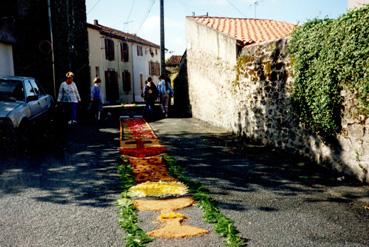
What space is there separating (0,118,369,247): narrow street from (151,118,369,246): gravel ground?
11 mm

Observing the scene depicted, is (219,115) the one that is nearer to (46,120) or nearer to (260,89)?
(260,89)

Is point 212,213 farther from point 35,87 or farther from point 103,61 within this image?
point 103,61

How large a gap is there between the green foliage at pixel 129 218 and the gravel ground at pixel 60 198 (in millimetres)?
98

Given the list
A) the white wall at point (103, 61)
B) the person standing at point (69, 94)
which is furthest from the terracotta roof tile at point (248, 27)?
the white wall at point (103, 61)

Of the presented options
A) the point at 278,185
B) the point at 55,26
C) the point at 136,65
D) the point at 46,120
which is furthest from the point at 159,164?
the point at 136,65

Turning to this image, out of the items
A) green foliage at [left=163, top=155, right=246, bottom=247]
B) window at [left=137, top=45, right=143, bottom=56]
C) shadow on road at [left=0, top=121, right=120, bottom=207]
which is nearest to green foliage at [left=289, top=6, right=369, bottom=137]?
green foliage at [left=163, top=155, right=246, bottom=247]

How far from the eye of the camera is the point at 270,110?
9.63 meters

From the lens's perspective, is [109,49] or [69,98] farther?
[109,49]

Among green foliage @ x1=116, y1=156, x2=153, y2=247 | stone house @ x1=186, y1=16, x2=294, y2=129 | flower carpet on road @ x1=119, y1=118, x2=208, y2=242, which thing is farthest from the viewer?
stone house @ x1=186, y1=16, x2=294, y2=129

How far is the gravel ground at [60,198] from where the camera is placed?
4.28 metres

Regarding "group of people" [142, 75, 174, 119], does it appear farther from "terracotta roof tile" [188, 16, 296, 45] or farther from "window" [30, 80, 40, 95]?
A: "window" [30, 80, 40, 95]

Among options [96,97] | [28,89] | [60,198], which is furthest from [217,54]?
[60,198]

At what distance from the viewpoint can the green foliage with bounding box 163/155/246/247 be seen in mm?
4161

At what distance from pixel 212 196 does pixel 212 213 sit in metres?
0.79
